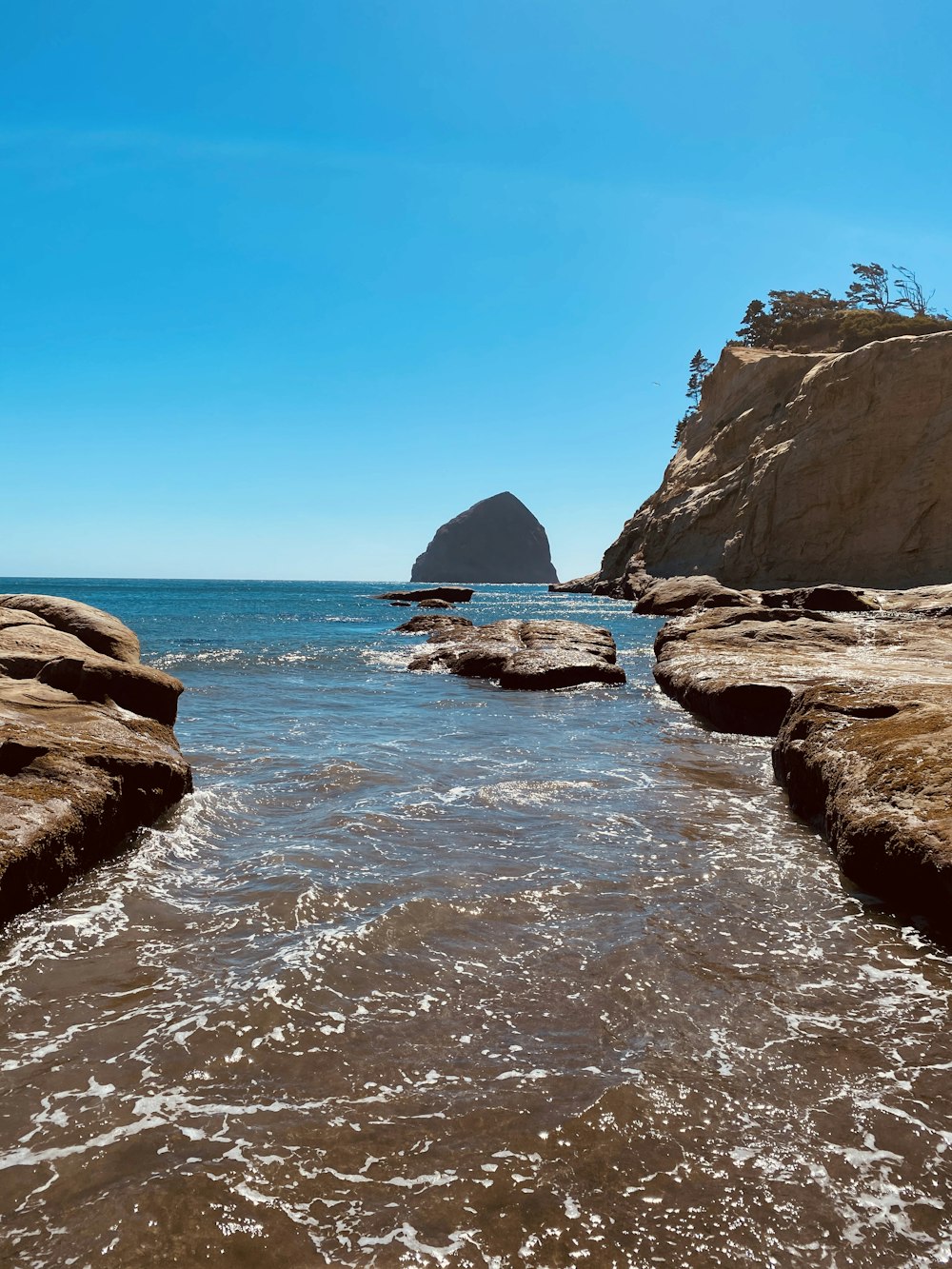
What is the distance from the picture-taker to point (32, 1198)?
2.89 meters

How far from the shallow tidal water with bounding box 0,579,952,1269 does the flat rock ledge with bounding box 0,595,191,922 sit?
29 centimetres

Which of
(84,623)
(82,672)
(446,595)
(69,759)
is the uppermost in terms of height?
(446,595)

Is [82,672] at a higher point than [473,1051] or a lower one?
higher

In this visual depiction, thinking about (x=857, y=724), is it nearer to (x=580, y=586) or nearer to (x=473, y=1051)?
(x=473, y=1051)

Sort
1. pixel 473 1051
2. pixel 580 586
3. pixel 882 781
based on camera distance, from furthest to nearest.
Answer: pixel 580 586
pixel 882 781
pixel 473 1051

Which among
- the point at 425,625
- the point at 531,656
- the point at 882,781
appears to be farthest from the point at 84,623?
the point at 425,625

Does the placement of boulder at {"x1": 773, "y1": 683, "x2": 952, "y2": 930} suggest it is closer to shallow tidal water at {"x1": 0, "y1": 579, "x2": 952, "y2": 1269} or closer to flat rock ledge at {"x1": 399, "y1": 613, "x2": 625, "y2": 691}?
shallow tidal water at {"x1": 0, "y1": 579, "x2": 952, "y2": 1269}

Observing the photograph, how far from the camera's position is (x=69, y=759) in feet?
22.5

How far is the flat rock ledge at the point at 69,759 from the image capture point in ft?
18.5

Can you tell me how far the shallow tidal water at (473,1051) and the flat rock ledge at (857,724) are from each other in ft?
1.28

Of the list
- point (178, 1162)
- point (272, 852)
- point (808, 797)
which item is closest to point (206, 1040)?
point (178, 1162)

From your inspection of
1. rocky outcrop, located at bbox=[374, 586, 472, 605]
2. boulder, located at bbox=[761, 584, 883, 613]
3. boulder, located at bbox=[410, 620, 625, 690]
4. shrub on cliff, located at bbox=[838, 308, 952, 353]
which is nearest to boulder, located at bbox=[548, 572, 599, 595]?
Result: rocky outcrop, located at bbox=[374, 586, 472, 605]

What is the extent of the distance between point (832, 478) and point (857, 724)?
49.5 m

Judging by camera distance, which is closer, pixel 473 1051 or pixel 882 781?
pixel 473 1051
